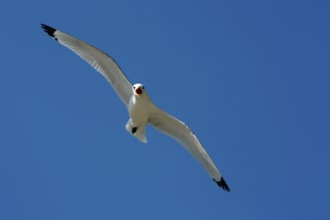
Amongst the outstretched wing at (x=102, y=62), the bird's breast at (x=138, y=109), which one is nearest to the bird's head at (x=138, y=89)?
the bird's breast at (x=138, y=109)

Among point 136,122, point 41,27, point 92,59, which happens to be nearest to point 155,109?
point 136,122

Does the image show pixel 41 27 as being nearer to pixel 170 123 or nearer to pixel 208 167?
pixel 170 123

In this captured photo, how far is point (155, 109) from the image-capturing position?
13516 millimetres

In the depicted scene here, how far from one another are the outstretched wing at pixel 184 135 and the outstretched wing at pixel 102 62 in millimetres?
721

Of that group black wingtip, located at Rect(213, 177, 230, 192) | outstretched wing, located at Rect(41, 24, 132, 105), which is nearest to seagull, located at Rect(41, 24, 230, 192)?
outstretched wing, located at Rect(41, 24, 132, 105)

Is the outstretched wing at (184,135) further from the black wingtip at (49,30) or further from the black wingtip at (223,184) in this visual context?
the black wingtip at (49,30)

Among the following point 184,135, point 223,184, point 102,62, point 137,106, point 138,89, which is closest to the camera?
point 138,89

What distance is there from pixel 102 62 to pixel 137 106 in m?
1.08

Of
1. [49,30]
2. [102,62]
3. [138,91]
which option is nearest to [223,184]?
[138,91]

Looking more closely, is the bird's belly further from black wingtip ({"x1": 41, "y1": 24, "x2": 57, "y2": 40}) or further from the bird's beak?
black wingtip ({"x1": 41, "y1": 24, "x2": 57, "y2": 40})

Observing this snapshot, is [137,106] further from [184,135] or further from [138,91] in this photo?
[184,135]

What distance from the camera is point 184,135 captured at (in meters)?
14.0

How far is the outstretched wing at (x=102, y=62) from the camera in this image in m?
13.4

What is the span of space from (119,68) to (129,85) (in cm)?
38
